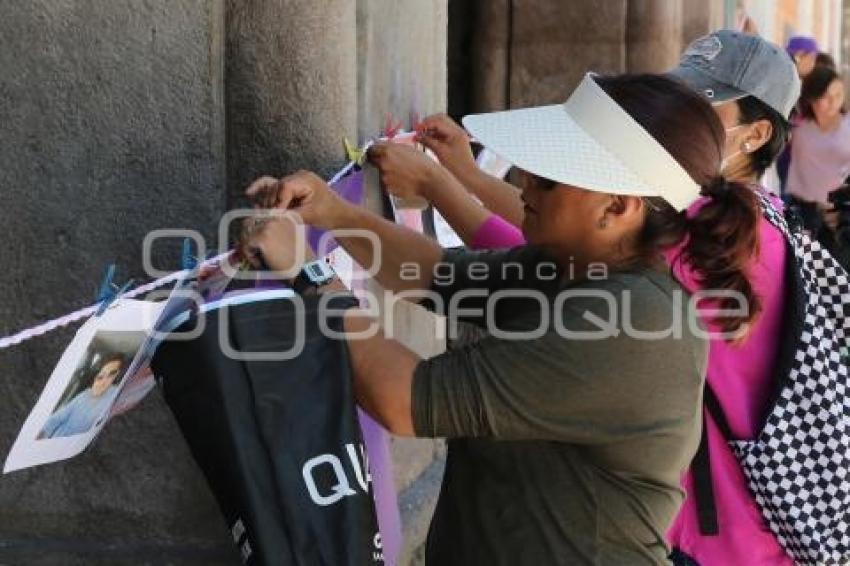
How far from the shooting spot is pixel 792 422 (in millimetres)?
2307

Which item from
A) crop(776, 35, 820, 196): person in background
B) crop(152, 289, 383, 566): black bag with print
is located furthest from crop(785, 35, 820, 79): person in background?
crop(152, 289, 383, 566): black bag with print

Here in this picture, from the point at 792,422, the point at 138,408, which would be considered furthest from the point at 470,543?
the point at 138,408

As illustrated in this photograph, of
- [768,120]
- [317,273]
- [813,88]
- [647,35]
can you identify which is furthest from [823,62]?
[317,273]

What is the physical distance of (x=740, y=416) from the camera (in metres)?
2.35

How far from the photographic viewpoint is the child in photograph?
5.62 feet

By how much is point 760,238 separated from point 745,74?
1.89 ft

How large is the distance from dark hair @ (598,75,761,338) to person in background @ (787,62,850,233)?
4.32 metres

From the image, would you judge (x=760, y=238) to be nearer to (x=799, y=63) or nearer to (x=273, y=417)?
(x=273, y=417)

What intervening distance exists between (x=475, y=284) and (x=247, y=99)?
0.73 metres

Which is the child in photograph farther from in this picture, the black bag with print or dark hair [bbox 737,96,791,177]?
dark hair [bbox 737,96,791,177]

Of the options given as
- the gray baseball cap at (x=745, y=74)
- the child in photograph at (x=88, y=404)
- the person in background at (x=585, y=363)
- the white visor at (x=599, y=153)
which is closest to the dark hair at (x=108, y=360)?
the child in photograph at (x=88, y=404)

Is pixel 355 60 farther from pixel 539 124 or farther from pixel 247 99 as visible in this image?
pixel 539 124

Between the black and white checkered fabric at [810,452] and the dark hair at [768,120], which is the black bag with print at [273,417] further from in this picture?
the dark hair at [768,120]

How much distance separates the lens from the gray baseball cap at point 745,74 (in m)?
2.69
